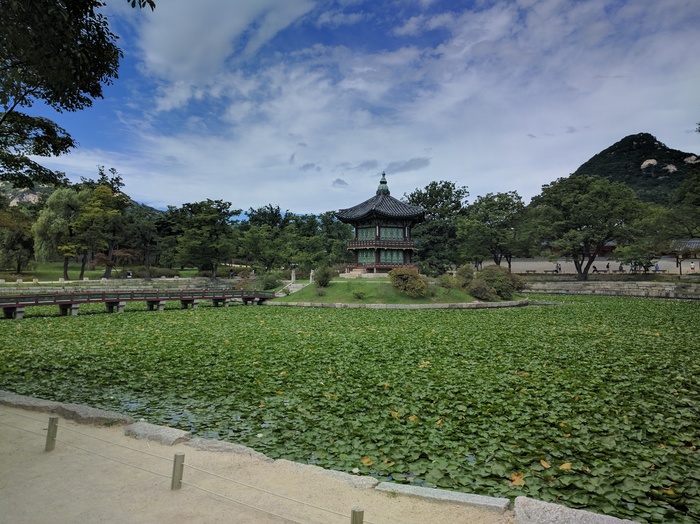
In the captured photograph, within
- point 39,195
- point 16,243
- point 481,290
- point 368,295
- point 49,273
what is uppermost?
point 39,195

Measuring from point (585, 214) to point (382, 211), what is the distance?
22.7 metres

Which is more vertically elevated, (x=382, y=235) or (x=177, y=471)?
(x=382, y=235)

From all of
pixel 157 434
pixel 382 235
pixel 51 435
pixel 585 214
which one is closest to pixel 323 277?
pixel 382 235

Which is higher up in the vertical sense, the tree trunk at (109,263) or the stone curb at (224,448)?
the tree trunk at (109,263)

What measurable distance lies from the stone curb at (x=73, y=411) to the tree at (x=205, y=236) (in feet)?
130

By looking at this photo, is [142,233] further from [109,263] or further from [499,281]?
[499,281]

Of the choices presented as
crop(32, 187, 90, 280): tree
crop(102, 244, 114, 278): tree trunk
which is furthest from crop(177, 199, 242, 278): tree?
crop(32, 187, 90, 280): tree

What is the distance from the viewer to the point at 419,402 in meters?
7.36

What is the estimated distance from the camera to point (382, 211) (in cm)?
3828

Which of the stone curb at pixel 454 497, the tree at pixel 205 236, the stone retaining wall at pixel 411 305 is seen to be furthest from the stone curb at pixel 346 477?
the tree at pixel 205 236

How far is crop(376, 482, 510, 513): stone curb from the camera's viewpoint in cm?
382

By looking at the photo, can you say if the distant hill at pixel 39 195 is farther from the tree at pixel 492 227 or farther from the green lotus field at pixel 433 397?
the tree at pixel 492 227

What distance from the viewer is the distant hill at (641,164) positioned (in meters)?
86.4

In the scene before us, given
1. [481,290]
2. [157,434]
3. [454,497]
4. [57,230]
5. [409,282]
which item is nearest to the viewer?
[454,497]
